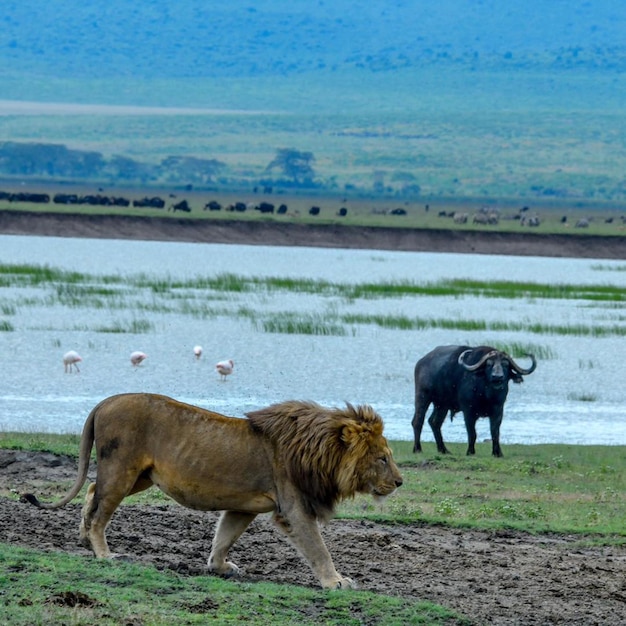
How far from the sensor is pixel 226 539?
298 inches

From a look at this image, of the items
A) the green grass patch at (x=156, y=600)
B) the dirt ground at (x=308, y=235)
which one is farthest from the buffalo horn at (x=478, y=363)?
the dirt ground at (x=308, y=235)

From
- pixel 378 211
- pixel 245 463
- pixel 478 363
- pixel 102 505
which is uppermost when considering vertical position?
pixel 245 463

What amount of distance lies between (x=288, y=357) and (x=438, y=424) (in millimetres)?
7414

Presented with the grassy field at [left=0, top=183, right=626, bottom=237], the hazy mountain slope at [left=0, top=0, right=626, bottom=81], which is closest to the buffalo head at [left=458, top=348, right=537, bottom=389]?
the grassy field at [left=0, top=183, right=626, bottom=237]

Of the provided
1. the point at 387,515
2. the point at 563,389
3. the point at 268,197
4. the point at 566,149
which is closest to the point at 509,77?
the point at 566,149

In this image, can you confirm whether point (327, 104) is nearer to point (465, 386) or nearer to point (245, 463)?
point (465, 386)

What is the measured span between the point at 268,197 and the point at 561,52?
94925 mm

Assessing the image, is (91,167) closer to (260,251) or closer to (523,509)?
(260,251)

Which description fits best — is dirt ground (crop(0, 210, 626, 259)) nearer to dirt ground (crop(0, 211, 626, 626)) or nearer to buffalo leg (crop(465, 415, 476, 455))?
buffalo leg (crop(465, 415, 476, 455))

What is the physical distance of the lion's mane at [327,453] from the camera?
735 centimetres

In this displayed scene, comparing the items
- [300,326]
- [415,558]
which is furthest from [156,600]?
[300,326]

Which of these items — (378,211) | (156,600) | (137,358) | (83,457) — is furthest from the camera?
(378,211)

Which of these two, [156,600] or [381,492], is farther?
[381,492]

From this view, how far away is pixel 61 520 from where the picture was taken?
866 centimetres
